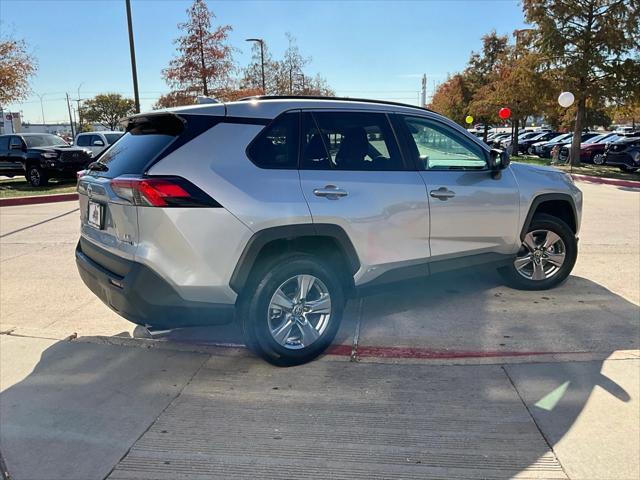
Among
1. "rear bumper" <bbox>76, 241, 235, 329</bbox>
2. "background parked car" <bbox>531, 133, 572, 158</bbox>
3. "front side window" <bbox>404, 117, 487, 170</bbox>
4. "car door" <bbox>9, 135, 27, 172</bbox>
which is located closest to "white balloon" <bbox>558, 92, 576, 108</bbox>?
"background parked car" <bbox>531, 133, 572, 158</bbox>

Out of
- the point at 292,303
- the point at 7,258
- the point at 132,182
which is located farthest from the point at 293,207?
the point at 7,258

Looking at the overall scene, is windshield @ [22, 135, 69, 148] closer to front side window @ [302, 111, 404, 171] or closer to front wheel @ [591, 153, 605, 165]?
front side window @ [302, 111, 404, 171]

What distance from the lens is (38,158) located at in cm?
1561

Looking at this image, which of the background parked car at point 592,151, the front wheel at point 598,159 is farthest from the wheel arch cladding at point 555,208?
the background parked car at point 592,151

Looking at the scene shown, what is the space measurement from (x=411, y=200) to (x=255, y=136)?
134cm

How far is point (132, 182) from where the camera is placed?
122 inches

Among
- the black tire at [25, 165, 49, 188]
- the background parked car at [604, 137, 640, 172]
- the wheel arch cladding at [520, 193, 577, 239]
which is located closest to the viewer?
the wheel arch cladding at [520, 193, 577, 239]

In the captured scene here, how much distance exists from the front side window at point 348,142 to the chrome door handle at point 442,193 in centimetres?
36

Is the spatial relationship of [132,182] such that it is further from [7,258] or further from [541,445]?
[7,258]

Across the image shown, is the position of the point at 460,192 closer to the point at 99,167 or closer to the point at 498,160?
the point at 498,160

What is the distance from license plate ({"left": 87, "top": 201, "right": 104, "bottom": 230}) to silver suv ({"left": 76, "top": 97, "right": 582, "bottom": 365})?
0.05 feet

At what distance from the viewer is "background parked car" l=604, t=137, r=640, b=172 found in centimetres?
1825

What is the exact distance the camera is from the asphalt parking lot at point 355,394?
264cm

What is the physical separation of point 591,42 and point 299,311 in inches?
802
